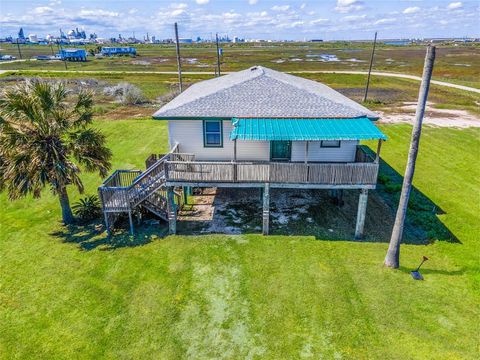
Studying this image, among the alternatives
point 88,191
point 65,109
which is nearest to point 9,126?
point 65,109

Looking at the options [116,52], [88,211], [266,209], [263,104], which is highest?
[116,52]

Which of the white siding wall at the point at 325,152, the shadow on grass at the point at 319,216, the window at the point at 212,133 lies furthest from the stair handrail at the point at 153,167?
the white siding wall at the point at 325,152

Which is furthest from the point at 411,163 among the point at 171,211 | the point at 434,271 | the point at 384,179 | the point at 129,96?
the point at 129,96

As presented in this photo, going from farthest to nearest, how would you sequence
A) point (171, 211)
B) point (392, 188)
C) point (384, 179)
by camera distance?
point (384, 179)
point (392, 188)
point (171, 211)

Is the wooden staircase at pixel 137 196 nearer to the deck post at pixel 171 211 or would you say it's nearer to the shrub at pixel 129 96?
the deck post at pixel 171 211

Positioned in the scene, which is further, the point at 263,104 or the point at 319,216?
the point at 319,216

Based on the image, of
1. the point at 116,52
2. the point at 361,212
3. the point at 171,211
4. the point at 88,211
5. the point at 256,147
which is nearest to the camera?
the point at 361,212

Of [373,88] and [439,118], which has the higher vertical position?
[373,88]

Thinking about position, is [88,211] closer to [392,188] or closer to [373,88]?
[392,188]
